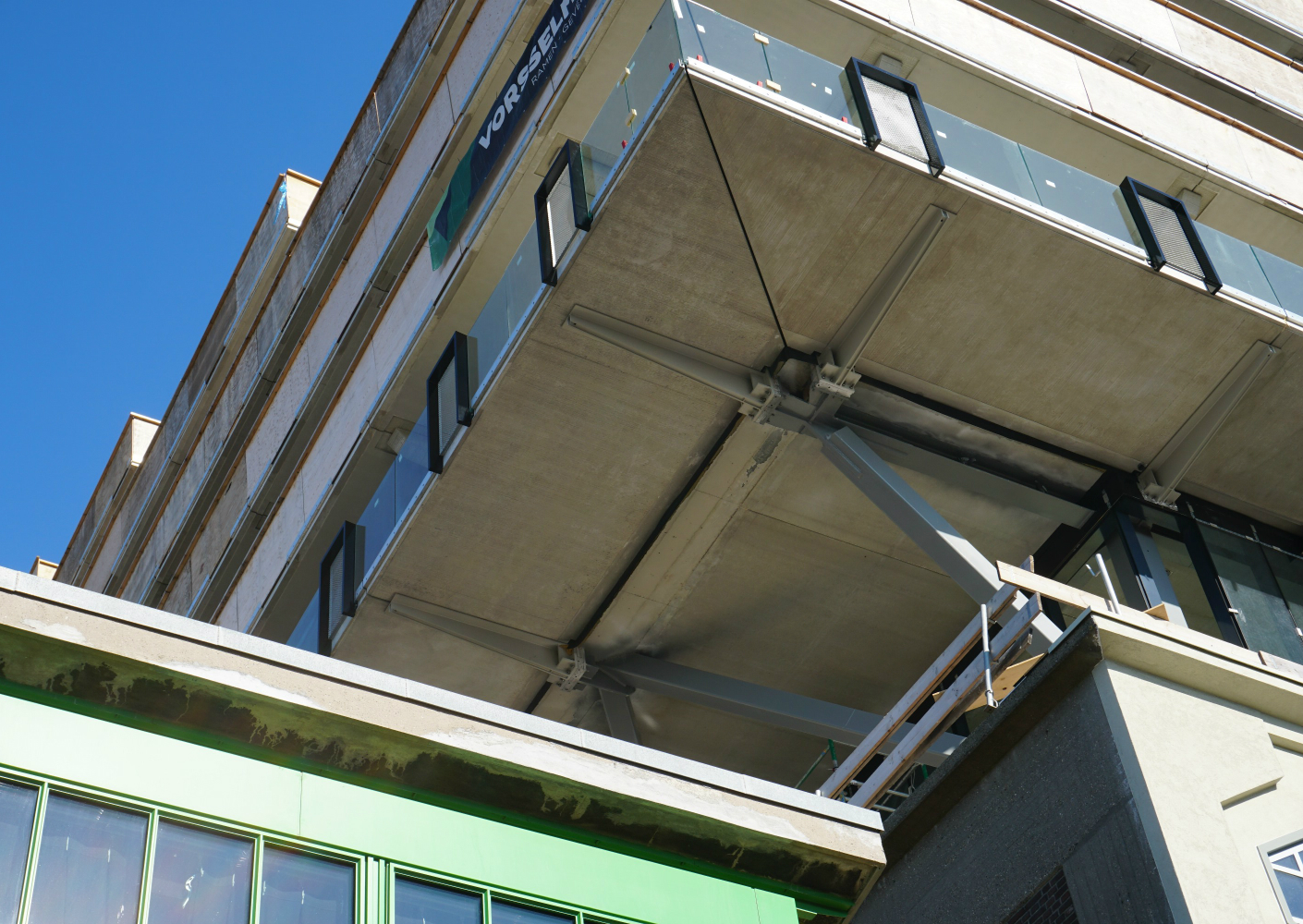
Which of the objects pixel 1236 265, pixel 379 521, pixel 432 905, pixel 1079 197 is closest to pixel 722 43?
pixel 1079 197

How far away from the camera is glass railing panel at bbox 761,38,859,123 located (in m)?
16.0

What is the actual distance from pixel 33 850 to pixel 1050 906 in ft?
31.5

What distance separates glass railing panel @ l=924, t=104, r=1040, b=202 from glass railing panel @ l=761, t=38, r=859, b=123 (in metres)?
1.23

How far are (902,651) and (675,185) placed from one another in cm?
892

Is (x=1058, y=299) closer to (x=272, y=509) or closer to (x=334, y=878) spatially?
(x=334, y=878)

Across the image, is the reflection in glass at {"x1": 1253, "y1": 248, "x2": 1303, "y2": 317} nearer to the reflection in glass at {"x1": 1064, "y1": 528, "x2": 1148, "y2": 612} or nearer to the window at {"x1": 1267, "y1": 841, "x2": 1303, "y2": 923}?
the reflection in glass at {"x1": 1064, "y1": 528, "x2": 1148, "y2": 612}

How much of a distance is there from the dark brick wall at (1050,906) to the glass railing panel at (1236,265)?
7.53 m

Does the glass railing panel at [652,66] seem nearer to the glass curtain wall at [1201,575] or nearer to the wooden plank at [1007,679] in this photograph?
the wooden plank at [1007,679]

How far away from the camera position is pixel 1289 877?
1377cm

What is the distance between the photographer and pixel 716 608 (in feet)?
68.9

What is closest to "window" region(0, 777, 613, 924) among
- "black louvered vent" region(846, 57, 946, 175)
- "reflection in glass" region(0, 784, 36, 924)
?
"reflection in glass" region(0, 784, 36, 924)

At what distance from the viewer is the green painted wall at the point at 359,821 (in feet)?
29.6

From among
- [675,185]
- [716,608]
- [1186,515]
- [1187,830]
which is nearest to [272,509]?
[716,608]

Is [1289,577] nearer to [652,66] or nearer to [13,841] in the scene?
[652,66]
